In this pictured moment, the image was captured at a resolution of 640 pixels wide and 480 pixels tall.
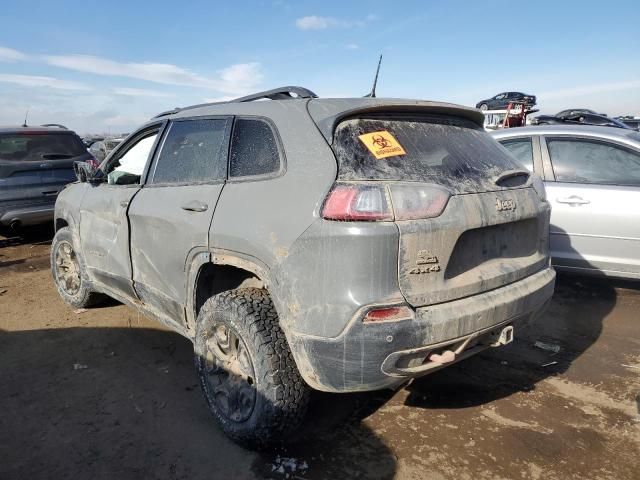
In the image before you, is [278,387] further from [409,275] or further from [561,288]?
[561,288]

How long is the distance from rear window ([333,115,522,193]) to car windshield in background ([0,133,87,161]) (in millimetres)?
6157

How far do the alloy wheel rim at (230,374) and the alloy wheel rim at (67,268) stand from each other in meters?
2.43

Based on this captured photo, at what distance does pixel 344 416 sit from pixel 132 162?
8.28ft

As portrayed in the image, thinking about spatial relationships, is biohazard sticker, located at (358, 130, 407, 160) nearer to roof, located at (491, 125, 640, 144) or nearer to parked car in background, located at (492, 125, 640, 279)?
roof, located at (491, 125, 640, 144)

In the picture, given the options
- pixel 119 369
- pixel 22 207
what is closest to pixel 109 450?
pixel 119 369

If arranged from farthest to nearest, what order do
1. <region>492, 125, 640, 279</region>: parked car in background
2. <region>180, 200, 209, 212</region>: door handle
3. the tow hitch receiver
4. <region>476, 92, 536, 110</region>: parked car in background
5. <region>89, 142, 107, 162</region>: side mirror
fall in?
<region>476, 92, 536, 110</region>: parked car in background, <region>89, 142, 107, 162</region>: side mirror, <region>492, 125, 640, 279</region>: parked car in background, <region>180, 200, 209, 212</region>: door handle, the tow hitch receiver

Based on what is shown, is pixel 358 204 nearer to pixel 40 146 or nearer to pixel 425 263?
pixel 425 263

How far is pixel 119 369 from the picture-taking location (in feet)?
11.6

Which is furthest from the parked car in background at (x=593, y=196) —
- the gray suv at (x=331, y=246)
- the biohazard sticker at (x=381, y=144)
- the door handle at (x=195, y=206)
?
the door handle at (x=195, y=206)

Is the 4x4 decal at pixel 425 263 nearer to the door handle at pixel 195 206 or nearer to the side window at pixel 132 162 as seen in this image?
the door handle at pixel 195 206

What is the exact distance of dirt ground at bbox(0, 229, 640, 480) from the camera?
249cm

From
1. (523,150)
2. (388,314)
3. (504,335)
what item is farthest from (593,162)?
(388,314)

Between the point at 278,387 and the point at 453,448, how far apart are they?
1018 millimetres

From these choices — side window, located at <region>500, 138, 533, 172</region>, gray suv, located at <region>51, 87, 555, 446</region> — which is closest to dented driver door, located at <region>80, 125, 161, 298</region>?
gray suv, located at <region>51, 87, 555, 446</region>
